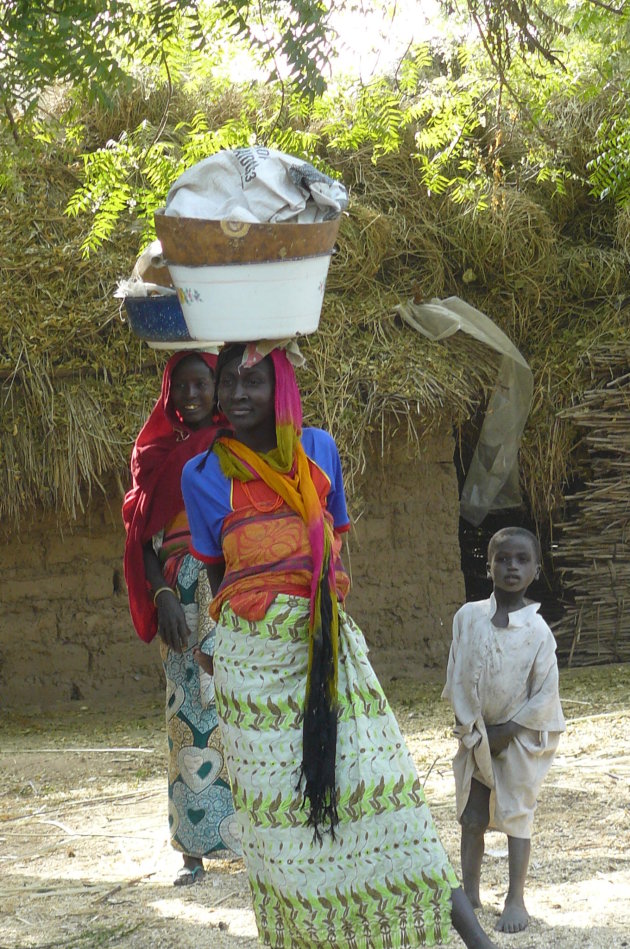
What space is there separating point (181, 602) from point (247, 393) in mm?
1307

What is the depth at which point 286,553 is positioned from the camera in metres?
2.76

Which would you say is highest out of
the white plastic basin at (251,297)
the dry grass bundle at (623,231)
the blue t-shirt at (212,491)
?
the dry grass bundle at (623,231)

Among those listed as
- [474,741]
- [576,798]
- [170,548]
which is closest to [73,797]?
[170,548]

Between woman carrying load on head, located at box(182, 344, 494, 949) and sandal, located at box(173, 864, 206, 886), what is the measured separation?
1.17m

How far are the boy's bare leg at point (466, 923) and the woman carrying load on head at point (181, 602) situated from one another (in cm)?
136

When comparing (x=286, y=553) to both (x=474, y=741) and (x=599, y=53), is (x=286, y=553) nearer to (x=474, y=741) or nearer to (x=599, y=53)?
(x=474, y=741)

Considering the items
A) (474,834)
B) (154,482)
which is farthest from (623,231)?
(474,834)

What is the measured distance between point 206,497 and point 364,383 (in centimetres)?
400

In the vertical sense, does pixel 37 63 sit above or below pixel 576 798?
above

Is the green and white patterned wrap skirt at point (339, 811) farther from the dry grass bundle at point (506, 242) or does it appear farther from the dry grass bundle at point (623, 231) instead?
the dry grass bundle at point (623, 231)

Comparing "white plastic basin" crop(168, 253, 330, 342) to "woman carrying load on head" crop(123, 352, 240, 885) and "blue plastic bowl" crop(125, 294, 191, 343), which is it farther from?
"woman carrying load on head" crop(123, 352, 240, 885)

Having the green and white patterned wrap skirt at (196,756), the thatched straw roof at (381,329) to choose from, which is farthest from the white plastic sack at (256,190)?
the thatched straw roof at (381,329)

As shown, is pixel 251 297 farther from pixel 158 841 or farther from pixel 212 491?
pixel 158 841

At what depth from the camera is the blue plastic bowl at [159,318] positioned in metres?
3.74
